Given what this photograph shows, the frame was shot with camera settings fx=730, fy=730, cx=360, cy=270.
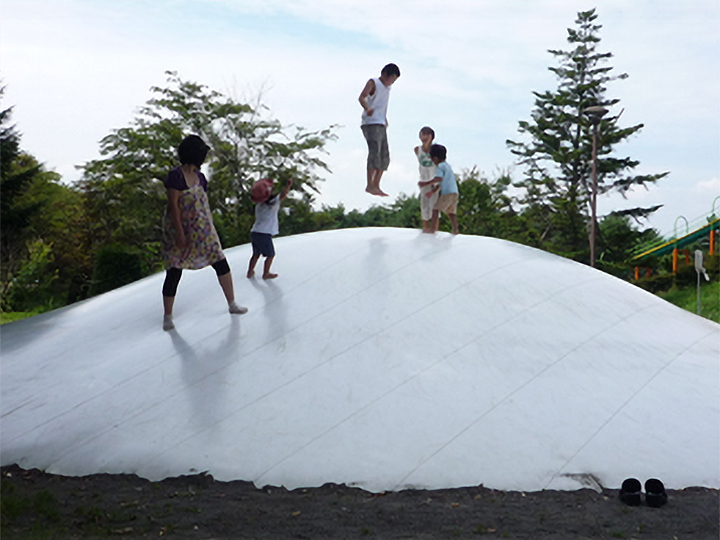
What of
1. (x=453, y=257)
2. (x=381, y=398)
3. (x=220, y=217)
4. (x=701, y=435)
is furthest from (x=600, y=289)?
(x=220, y=217)

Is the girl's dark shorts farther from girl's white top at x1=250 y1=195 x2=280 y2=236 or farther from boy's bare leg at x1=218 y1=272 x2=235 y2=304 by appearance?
boy's bare leg at x1=218 y1=272 x2=235 y2=304

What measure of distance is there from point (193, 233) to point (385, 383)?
7.26ft

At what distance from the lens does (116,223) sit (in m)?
34.9

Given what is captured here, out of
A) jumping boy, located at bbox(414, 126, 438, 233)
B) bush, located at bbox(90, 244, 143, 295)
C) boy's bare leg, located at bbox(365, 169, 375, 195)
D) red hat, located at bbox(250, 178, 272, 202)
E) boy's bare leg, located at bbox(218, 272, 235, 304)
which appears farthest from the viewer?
bush, located at bbox(90, 244, 143, 295)

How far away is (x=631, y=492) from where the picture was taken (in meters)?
4.83

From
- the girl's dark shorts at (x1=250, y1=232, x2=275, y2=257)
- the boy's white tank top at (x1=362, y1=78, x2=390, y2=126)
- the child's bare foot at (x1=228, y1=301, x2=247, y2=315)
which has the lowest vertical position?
the child's bare foot at (x1=228, y1=301, x2=247, y2=315)

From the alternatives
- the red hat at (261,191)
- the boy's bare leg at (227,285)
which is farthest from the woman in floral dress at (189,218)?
the red hat at (261,191)

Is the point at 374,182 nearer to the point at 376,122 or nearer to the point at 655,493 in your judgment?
Result: the point at 376,122

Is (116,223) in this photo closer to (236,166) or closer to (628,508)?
(236,166)

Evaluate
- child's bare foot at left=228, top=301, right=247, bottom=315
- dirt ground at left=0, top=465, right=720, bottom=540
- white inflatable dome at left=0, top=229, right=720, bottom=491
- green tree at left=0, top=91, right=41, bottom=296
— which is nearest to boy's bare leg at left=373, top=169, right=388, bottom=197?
white inflatable dome at left=0, top=229, right=720, bottom=491

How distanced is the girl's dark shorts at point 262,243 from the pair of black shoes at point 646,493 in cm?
458

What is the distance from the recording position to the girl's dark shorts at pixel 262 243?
8.04 meters

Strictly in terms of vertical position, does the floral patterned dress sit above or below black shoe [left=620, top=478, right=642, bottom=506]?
above

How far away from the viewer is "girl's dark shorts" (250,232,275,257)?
804 cm
